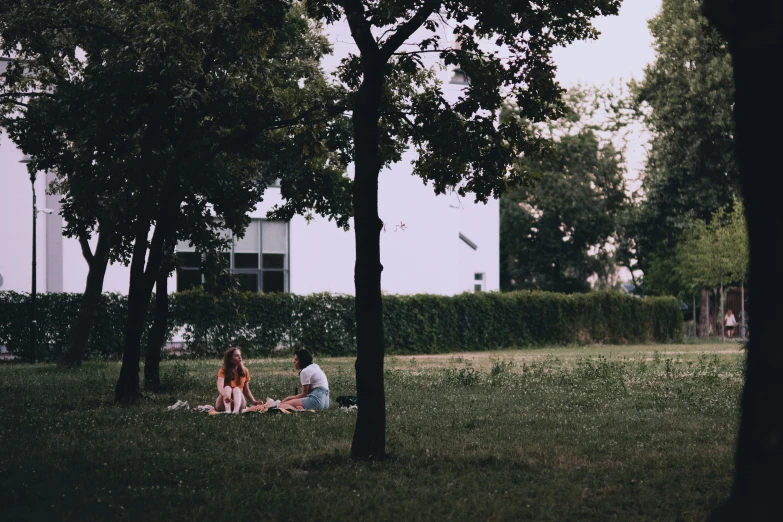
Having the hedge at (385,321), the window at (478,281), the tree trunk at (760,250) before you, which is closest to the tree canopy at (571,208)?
the window at (478,281)

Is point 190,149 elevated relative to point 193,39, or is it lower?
lower

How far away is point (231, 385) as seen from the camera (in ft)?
50.1

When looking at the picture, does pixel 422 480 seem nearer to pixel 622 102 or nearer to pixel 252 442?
pixel 252 442

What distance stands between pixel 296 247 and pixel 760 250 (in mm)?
35506

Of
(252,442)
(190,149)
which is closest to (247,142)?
(190,149)

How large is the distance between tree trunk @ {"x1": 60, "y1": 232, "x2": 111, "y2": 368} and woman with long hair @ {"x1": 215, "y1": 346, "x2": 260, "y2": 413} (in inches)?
455

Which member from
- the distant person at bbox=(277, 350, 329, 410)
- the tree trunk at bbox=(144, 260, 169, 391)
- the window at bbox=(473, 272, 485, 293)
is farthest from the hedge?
the window at bbox=(473, 272, 485, 293)

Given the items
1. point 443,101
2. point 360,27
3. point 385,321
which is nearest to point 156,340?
point 443,101

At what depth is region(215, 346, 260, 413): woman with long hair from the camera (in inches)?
593

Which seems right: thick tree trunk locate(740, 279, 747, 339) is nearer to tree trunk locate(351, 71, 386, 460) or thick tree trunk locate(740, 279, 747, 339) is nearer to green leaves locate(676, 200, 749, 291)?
green leaves locate(676, 200, 749, 291)

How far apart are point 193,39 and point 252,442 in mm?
7741

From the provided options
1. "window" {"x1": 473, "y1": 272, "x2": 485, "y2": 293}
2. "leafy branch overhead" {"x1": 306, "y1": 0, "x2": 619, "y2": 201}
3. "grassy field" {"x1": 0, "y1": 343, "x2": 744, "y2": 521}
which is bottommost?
"grassy field" {"x1": 0, "y1": 343, "x2": 744, "y2": 521}

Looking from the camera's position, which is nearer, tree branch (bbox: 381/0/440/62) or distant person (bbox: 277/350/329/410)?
tree branch (bbox: 381/0/440/62)

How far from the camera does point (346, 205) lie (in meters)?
19.8
